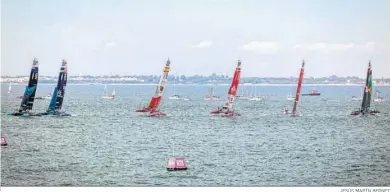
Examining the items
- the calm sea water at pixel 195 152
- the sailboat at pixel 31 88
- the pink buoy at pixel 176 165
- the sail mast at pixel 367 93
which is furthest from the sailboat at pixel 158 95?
the pink buoy at pixel 176 165

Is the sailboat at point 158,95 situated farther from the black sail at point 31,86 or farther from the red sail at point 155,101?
the black sail at point 31,86

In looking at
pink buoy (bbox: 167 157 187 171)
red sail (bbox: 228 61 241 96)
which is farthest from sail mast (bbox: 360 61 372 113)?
pink buoy (bbox: 167 157 187 171)

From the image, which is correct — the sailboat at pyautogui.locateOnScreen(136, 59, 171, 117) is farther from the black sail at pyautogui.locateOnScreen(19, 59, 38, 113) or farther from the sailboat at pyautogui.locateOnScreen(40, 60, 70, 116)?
the black sail at pyautogui.locateOnScreen(19, 59, 38, 113)

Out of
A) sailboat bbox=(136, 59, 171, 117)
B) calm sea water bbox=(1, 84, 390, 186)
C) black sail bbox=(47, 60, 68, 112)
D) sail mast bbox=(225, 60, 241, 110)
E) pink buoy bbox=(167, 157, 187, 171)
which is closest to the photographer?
calm sea water bbox=(1, 84, 390, 186)

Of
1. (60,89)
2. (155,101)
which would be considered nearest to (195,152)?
(60,89)

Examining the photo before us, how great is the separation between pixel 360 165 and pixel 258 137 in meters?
14.9

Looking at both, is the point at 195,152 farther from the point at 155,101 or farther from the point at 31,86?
the point at 155,101

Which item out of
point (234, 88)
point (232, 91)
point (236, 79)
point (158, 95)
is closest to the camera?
point (158, 95)

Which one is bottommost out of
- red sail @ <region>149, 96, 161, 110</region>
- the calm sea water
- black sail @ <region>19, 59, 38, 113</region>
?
the calm sea water

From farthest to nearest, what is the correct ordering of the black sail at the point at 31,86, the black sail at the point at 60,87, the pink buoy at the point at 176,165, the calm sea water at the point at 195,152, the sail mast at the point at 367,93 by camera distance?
the sail mast at the point at 367,93
the black sail at the point at 60,87
the black sail at the point at 31,86
the pink buoy at the point at 176,165
the calm sea water at the point at 195,152

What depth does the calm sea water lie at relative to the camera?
3347 cm

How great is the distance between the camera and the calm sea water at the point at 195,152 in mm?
33469

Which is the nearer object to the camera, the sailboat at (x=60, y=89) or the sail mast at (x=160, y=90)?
the sailboat at (x=60, y=89)

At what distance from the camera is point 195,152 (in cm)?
4266
